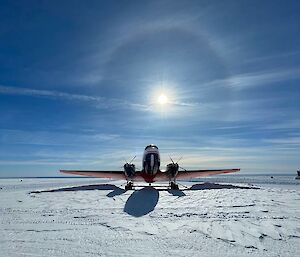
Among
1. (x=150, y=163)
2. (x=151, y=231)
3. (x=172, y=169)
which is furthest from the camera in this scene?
(x=150, y=163)

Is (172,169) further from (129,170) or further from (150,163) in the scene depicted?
(129,170)

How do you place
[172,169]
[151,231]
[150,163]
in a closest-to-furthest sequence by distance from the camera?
[151,231] → [172,169] → [150,163]

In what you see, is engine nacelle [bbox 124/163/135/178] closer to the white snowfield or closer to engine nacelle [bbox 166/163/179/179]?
engine nacelle [bbox 166/163/179/179]

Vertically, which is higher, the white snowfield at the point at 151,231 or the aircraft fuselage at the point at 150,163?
the aircraft fuselage at the point at 150,163

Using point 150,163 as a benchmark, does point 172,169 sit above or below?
below

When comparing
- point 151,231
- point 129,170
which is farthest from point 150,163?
point 151,231

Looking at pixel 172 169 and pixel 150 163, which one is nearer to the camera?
pixel 172 169

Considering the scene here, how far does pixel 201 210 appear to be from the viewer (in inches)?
552

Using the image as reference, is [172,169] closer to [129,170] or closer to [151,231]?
[129,170]

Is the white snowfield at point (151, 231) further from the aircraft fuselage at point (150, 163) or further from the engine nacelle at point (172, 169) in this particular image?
the aircraft fuselage at point (150, 163)

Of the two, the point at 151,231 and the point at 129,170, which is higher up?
the point at 129,170

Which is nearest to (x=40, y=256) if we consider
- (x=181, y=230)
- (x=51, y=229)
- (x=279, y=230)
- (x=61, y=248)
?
(x=61, y=248)

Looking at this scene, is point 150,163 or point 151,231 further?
point 150,163

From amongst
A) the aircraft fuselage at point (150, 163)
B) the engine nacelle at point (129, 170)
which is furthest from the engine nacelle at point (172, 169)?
the engine nacelle at point (129, 170)
